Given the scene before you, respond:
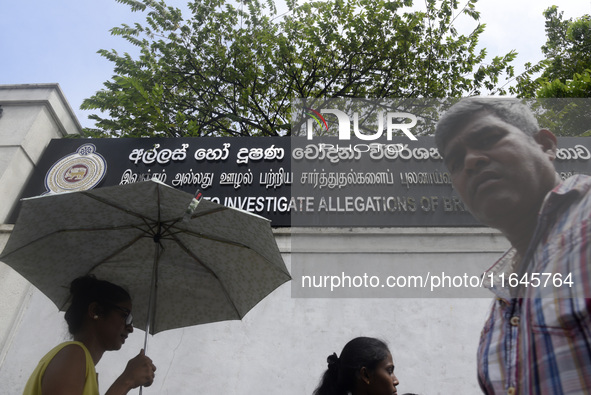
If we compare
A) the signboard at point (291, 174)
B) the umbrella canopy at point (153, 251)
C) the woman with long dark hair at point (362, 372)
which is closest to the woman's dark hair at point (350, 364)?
the woman with long dark hair at point (362, 372)

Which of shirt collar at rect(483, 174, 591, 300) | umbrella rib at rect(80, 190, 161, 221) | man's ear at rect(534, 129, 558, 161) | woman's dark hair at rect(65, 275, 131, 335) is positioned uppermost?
man's ear at rect(534, 129, 558, 161)

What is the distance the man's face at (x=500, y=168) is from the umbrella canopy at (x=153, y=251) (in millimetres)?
1362

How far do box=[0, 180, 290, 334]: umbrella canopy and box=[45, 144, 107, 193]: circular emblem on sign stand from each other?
3.53 m

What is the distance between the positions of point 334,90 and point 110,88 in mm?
5405

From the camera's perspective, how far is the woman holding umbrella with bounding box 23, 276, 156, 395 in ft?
7.19

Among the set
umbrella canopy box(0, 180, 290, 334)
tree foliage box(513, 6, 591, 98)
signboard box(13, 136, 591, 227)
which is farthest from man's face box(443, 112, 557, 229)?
tree foliage box(513, 6, 591, 98)

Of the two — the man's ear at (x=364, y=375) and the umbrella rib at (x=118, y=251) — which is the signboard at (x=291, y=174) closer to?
the umbrella rib at (x=118, y=251)

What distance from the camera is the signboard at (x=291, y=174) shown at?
6004mm

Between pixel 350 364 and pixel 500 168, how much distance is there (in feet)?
5.62

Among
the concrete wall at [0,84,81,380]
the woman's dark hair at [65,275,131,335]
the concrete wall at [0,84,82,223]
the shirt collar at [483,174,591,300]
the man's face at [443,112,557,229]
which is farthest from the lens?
the concrete wall at [0,84,82,223]

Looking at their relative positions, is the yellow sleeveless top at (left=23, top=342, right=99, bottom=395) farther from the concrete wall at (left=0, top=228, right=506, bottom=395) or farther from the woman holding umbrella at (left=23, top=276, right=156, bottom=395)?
the concrete wall at (left=0, top=228, right=506, bottom=395)

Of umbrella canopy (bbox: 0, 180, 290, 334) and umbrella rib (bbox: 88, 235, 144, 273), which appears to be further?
umbrella rib (bbox: 88, 235, 144, 273)

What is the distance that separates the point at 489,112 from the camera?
8.54ft

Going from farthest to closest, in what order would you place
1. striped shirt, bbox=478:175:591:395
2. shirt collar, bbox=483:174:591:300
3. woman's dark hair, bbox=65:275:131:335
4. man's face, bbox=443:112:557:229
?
woman's dark hair, bbox=65:275:131:335 < man's face, bbox=443:112:557:229 < shirt collar, bbox=483:174:591:300 < striped shirt, bbox=478:175:591:395
